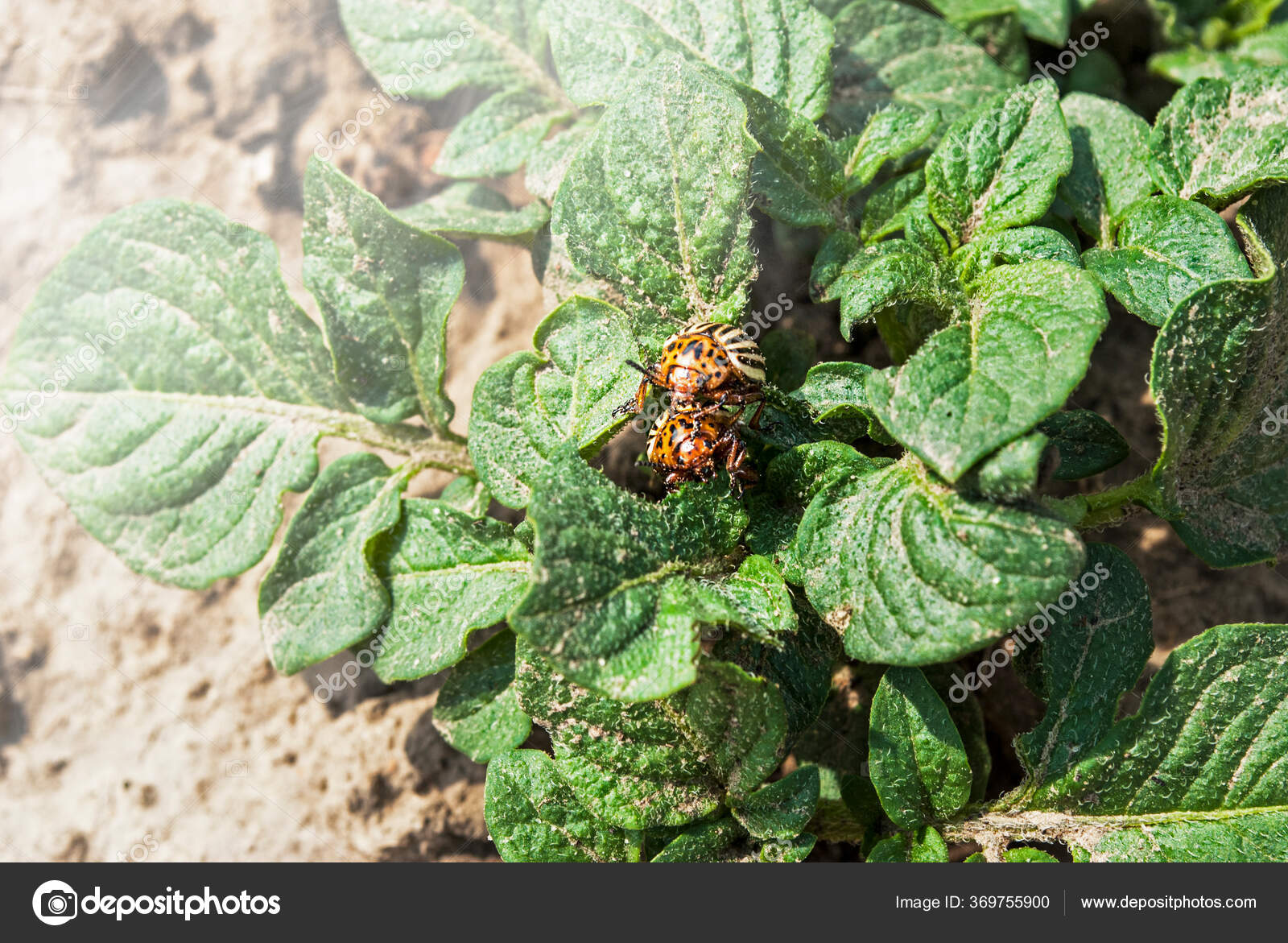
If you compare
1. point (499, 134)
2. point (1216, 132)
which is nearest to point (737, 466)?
point (499, 134)

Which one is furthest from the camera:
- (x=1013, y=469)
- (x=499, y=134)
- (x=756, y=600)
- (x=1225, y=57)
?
(x=1225, y=57)

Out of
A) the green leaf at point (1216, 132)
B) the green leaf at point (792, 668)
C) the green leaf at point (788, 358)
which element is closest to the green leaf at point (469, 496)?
the green leaf at point (792, 668)

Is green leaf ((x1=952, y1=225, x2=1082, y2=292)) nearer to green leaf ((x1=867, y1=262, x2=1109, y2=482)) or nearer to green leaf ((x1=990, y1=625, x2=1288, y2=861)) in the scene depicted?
green leaf ((x1=867, y1=262, x2=1109, y2=482))

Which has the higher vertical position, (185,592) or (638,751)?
(638,751)

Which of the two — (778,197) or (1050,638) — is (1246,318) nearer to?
(1050,638)

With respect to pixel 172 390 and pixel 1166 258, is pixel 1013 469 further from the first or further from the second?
pixel 172 390
